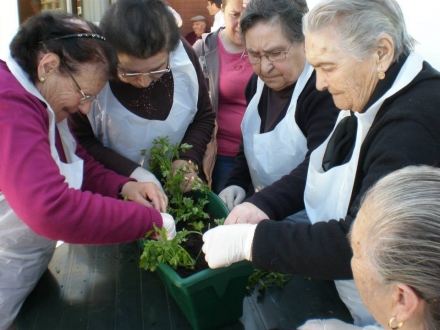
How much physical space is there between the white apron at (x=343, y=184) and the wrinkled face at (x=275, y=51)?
15.5 inches

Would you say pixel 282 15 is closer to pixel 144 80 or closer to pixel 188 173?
pixel 144 80

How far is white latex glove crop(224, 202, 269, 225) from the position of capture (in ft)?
5.44

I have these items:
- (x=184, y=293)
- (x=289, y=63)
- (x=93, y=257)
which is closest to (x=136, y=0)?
(x=289, y=63)

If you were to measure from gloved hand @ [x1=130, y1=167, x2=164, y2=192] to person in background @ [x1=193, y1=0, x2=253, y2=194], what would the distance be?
0.67 m

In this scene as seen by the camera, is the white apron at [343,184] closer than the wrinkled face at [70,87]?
Yes

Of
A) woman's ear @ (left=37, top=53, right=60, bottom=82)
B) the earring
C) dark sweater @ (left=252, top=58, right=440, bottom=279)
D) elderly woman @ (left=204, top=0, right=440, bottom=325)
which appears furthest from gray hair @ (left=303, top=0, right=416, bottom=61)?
woman's ear @ (left=37, top=53, right=60, bottom=82)

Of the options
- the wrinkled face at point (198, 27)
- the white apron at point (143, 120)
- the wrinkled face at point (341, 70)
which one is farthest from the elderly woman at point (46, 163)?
the wrinkled face at point (198, 27)

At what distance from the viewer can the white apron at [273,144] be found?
6.39 ft

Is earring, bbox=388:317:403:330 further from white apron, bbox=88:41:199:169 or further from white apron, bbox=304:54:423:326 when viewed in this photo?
white apron, bbox=88:41:199:169

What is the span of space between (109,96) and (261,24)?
0.73 m

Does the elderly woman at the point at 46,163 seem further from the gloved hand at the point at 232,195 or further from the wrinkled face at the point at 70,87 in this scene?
the gloved hand at the point at 232,195

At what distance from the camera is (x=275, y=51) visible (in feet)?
6.38

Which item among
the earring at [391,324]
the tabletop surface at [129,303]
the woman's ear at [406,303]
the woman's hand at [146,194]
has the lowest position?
the tabletop surface at [129,303]

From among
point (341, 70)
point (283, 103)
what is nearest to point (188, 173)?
point (283, 103)
